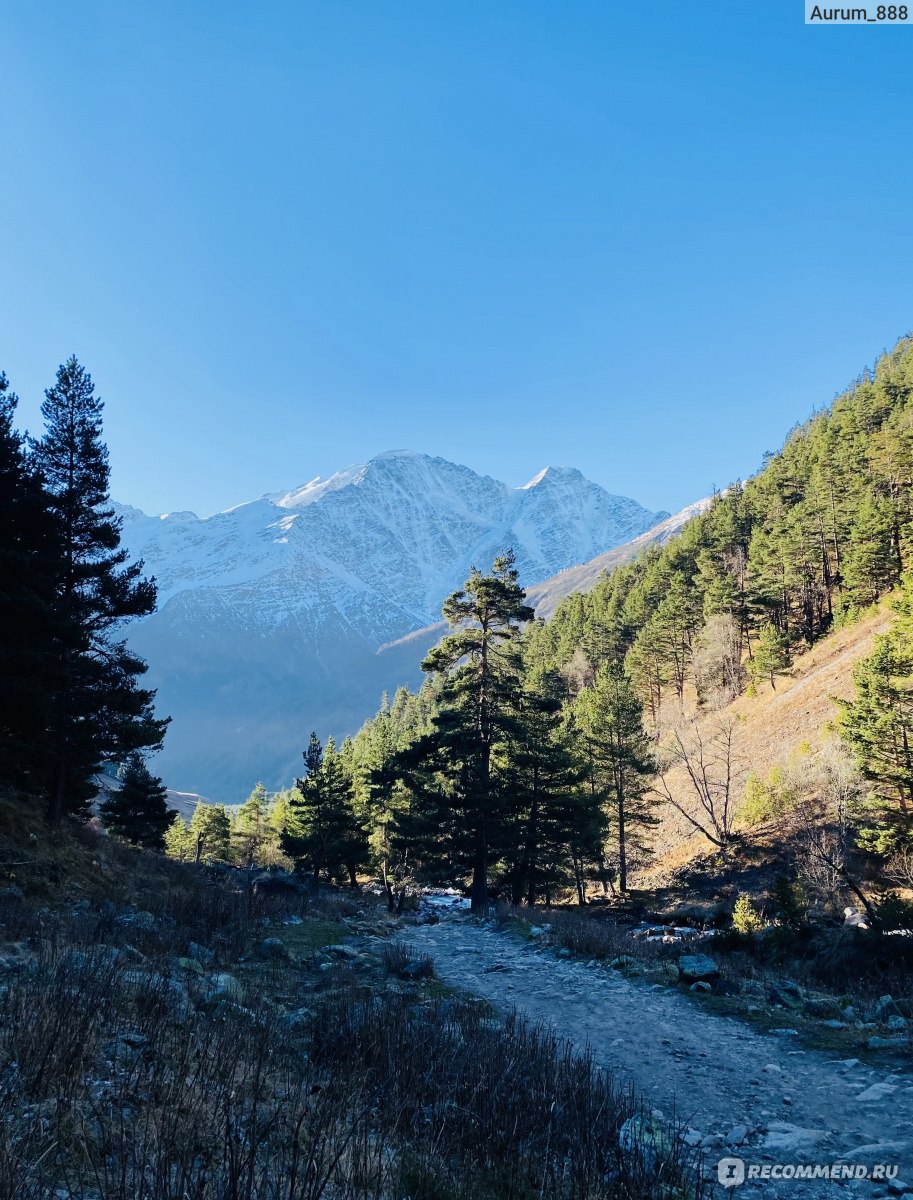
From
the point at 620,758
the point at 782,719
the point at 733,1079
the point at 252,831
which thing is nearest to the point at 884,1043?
the point at 733,1079

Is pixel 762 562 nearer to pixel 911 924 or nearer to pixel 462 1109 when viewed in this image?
pixel 911 924

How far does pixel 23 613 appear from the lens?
14.0 m

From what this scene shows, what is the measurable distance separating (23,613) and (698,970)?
646 inches

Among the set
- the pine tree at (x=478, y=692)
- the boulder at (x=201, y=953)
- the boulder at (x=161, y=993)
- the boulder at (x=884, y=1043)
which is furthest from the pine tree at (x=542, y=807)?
the boulder at (x=161, y=993)

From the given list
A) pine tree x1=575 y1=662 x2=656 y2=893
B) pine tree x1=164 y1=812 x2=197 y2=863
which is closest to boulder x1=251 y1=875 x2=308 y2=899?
pine tree x1=575 y1=662 x2=656 y2=893

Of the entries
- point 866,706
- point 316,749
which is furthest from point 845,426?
point 316,749

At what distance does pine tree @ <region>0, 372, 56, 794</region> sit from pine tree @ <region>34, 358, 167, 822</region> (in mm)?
563

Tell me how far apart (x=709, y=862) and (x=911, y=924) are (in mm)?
25258

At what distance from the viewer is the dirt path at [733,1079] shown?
4883mm

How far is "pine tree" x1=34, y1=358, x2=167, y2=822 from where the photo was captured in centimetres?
1655

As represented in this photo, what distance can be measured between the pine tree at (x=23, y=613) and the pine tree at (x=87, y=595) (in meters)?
0.56

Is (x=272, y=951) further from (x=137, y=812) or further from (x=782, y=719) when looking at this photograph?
(x=782, y=719)

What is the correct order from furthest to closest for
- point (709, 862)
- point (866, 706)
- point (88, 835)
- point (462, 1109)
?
point (709, 862) → point (866, 706) → point (88, 835) → point (462, 1109)

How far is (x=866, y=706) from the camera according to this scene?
2700 centimetres
